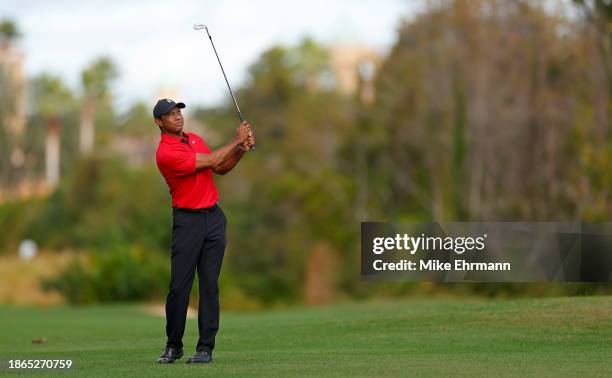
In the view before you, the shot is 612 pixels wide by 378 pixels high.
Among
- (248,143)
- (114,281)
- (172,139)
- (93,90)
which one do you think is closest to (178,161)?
(172,139)

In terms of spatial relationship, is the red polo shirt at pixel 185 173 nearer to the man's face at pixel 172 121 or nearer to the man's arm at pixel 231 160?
the man's face at pixel 172 121

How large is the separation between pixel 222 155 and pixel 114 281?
34298mm

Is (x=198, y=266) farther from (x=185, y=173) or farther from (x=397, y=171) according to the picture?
(x=397, y=171)

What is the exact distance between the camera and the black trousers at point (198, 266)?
11.4m

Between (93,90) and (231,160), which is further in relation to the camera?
(93,90)

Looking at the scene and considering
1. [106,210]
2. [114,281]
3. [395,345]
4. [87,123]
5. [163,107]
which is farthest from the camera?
[87,123]

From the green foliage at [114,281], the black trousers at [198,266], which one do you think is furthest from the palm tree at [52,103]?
the black trousers at [198,266]

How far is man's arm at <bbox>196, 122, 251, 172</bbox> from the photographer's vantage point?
11047 millimetres

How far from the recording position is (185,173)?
1126 centimetres

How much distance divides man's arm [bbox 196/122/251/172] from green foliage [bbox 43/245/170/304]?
3351 centimetres

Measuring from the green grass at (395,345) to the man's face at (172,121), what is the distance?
6.52 ft

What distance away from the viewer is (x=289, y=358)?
11.7m

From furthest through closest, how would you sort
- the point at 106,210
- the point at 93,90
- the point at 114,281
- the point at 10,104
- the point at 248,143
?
the point at 93,90
the point at 10,104
the point at 106,210
the point at 114,281
the point at 248,143

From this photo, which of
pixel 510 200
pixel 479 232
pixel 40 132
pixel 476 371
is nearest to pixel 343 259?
pixel 510 200
